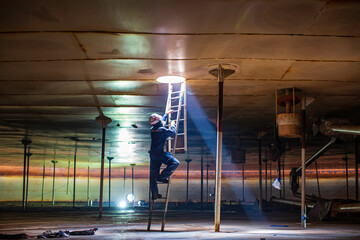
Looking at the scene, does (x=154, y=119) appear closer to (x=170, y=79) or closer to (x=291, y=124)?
(x=170, y=79)

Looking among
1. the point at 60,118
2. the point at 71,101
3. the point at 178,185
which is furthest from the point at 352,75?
the point at 178,185

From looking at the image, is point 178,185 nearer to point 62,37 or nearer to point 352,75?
point 352,75

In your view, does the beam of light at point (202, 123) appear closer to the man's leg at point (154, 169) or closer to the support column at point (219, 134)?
the support column at point (219, 134)

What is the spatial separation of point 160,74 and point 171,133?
6.13 ft

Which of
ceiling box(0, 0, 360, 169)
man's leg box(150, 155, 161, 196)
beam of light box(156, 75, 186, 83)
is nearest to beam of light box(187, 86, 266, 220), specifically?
ceiling box(0, 0, 360, 169)

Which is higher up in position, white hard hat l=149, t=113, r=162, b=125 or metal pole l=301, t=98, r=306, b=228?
white hard hat l=149, t=113, r=162, b=125

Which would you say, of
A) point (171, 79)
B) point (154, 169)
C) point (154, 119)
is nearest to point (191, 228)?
point (154, 169)

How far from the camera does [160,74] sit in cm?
1102

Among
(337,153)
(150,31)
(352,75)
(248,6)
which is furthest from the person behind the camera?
(337,153)

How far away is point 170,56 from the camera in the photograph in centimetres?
950

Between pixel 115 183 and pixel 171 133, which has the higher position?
pixel 171 133

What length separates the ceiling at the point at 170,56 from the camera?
709cm

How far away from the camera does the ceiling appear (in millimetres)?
7086

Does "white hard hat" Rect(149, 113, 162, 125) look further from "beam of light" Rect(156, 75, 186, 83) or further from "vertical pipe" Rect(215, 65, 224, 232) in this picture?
"beam of light" Rect(156, 75, 186, 83)
